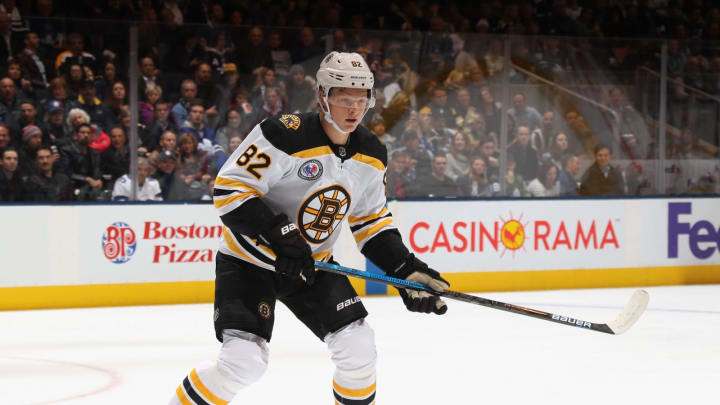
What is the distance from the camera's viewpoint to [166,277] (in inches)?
280

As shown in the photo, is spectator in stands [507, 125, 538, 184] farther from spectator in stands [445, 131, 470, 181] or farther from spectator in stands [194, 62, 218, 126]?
spectator in stands [194, 62, 218, 126]

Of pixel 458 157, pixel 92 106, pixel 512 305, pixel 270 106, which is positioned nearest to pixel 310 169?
pixel 512 305

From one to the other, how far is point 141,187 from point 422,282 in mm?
4118

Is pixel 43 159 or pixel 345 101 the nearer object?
pixel 345 101

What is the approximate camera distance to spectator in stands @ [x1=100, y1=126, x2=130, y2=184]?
7.11 metres

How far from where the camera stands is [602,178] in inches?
330

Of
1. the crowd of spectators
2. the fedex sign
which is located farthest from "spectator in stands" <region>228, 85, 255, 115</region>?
the fedex sign

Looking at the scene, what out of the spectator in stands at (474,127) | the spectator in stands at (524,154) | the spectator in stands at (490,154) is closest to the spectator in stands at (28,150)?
the spectator in stands at (474,127)

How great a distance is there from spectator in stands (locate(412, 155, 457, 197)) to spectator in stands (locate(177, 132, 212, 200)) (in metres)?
1.54

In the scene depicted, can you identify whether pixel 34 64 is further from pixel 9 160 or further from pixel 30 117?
pixel 9 160

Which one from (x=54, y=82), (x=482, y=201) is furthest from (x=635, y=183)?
(x=54, y=82)

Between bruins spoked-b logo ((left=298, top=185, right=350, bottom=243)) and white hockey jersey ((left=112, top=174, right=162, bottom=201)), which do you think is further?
white hockey jersey ((left=112, top=174, right=162, bottom=201))

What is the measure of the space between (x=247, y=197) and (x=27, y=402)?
1.58 metres

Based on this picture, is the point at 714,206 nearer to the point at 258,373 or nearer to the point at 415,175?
the point at 415,175
